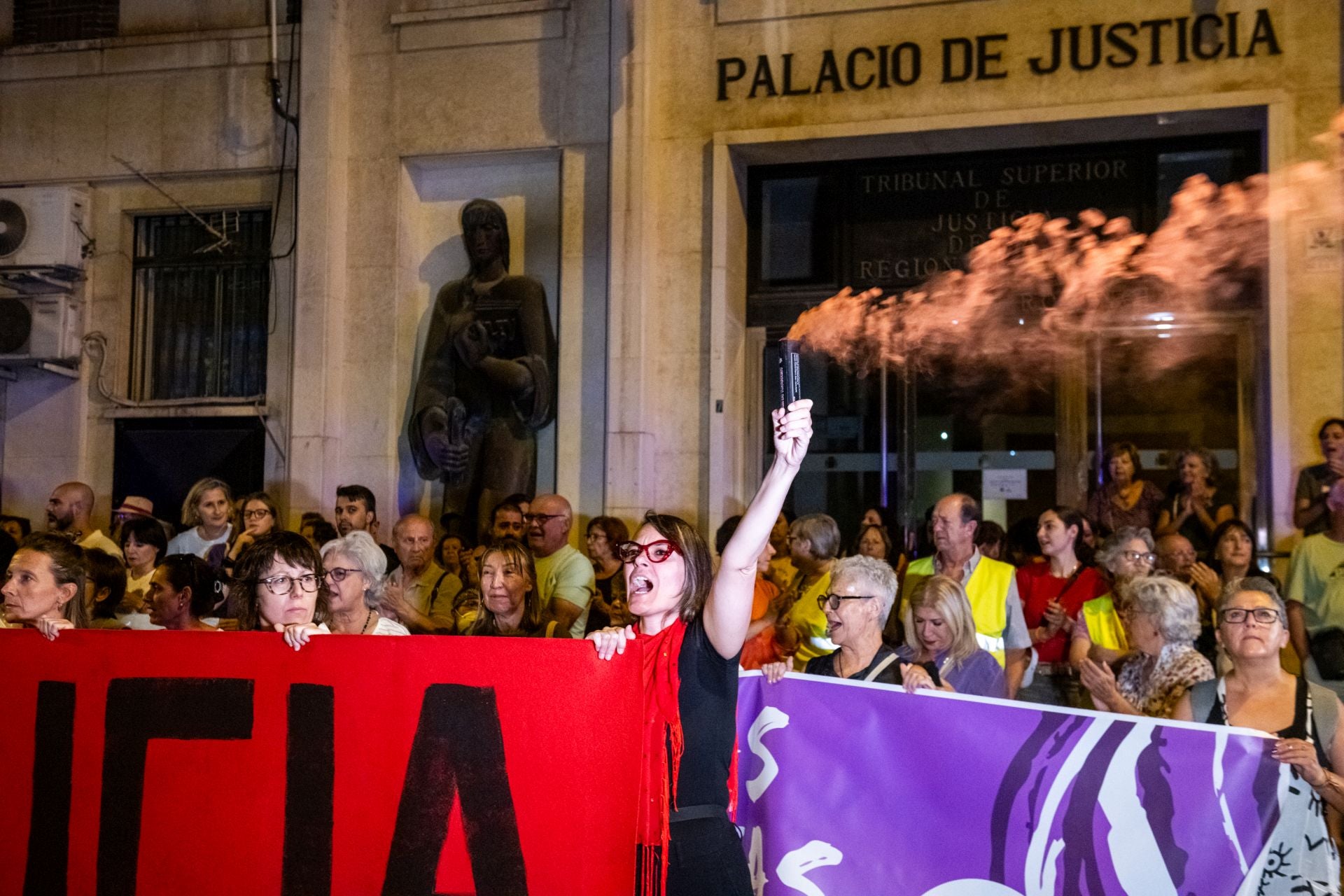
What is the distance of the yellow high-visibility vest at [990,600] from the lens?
6504mm

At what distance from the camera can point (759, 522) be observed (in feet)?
10.5

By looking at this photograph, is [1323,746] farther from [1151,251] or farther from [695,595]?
[1151,251]

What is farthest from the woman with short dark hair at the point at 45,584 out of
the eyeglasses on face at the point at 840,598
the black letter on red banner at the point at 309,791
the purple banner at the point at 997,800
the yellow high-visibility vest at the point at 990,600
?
the yellow high-visibility vest at the point at 990,600

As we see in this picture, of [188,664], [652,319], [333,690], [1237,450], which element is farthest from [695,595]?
[1237,450]

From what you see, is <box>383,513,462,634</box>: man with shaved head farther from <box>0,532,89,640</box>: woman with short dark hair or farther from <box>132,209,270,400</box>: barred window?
<box>132,209,270,400</box>: barred window

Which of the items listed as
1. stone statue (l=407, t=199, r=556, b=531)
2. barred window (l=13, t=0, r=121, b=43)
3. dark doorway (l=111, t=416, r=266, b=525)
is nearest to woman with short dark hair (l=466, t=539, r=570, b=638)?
stone statue (l=407, t=199, r=556, b=531)

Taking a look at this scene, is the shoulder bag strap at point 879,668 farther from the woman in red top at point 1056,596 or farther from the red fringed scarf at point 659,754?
the woman in red top at point 1056,596

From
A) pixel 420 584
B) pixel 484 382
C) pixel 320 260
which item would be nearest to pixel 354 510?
pixel 420 584

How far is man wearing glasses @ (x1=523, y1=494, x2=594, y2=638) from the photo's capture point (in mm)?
7230

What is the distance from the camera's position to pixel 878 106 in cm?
1013

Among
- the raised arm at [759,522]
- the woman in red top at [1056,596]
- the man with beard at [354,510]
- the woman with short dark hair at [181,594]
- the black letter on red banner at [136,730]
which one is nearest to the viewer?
the raised arm at [759,522]

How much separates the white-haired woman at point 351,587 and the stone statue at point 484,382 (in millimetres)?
5064

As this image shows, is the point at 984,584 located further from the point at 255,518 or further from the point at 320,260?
the point at 320,260

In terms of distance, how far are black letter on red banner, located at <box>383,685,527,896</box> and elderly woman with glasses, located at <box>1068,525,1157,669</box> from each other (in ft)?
10.4
